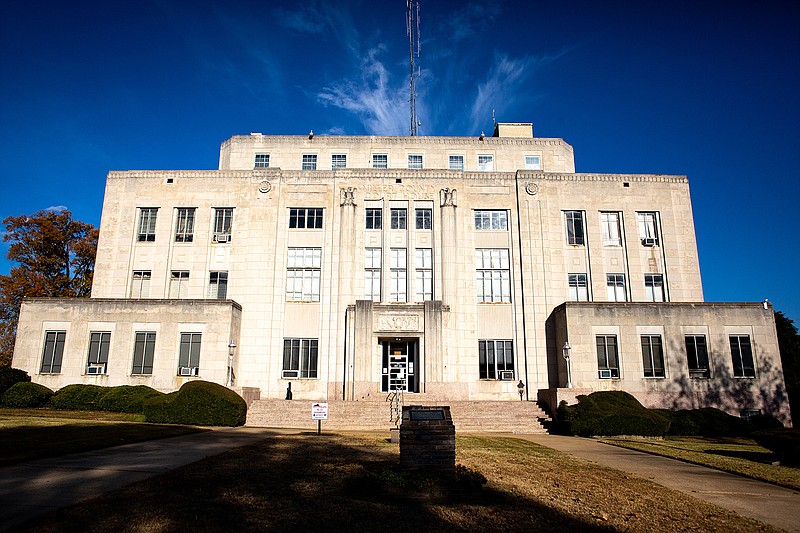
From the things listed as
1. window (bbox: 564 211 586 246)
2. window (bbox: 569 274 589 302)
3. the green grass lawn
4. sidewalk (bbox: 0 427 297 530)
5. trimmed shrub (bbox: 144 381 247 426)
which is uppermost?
window (bbox: 564 211 586 246)

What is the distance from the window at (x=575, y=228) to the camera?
36.5m

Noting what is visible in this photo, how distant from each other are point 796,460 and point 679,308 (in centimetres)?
1688

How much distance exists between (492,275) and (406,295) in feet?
19.0

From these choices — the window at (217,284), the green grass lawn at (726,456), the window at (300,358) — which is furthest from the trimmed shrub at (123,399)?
the green grass lawn at (726,456)

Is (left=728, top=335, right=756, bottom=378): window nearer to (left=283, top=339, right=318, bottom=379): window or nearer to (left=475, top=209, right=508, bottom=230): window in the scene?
(left=475, top=209, right=508, bottom=230): window

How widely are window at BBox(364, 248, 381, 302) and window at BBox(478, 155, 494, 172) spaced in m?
11.0

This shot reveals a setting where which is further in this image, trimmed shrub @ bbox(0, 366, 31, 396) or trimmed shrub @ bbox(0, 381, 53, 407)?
trimmed shrub @ bbox(0, 366, 31, 396)

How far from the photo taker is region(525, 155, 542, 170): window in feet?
133

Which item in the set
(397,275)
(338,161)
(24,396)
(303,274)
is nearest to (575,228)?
(397,275)

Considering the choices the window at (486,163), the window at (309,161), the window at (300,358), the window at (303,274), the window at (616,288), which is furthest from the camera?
the window at (309,161)

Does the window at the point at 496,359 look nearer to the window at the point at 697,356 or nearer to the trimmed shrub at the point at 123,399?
the window at the point at 697,356

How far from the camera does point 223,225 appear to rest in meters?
36.6

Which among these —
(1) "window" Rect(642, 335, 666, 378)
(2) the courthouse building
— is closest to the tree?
(2) the courthouse building

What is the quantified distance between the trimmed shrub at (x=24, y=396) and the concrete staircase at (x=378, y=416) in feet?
32.9
